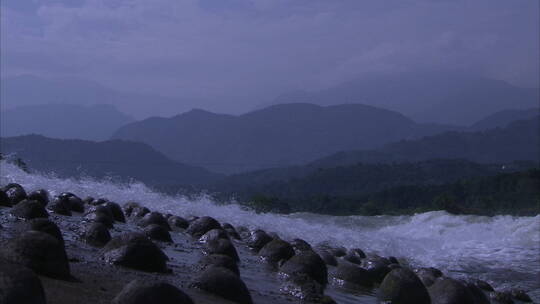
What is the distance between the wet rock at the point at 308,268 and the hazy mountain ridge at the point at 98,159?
1886 inches

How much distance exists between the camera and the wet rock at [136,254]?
9289mm

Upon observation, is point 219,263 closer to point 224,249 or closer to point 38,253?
point 224,249

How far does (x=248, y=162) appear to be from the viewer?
634 ft

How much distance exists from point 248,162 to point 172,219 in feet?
576

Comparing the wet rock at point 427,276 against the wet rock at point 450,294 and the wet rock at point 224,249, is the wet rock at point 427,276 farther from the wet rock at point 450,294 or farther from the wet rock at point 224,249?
the wet rock at point 224,249

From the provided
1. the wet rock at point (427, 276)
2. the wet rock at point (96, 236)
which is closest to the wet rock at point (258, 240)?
the wet rock at point (427, 276)

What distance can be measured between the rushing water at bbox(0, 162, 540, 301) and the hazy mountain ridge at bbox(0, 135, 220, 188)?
29.9 metres

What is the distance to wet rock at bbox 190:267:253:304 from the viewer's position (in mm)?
8344

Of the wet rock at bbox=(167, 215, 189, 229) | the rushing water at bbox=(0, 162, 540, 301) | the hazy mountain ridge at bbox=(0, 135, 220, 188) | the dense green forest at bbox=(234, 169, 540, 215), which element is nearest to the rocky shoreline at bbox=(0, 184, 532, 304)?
the wet rock at bbox=(167, 215, 189, 229)

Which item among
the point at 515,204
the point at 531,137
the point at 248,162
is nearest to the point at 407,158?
the point at 531,137

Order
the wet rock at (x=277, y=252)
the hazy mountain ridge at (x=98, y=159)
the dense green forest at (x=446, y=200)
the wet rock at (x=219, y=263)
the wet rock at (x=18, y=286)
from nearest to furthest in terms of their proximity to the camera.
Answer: the wet rock at (x=18, y=286)
the wet rock at (x=219, y=263)
the wet rock at (x=277, y=252)
the dense green forest at (x=446, y=200)
the hazy mountain ridge at (x=98, y=159)

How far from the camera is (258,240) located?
49.5ft

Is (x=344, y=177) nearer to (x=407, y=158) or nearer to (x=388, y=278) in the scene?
(x=407, y=158)

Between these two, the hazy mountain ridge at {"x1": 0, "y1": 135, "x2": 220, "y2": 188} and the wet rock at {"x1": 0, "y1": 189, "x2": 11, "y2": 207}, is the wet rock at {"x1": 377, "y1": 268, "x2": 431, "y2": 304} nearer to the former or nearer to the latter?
the wet rock at {"x1": 0, "y1": 189, "x2": 11, "y2": 207}
